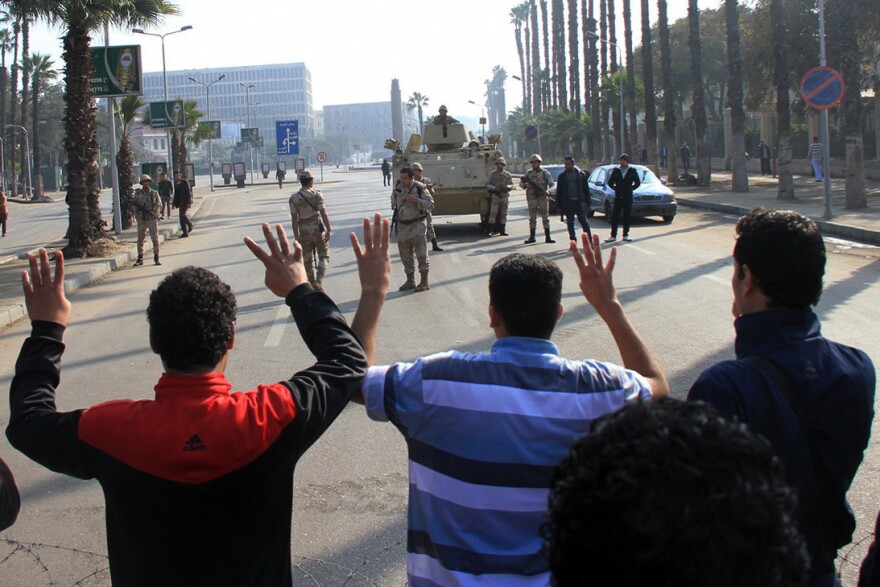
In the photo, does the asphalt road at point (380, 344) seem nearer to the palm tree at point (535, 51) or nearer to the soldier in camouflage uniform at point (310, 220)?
the soldier in camouflage uniform at point (310, 220)

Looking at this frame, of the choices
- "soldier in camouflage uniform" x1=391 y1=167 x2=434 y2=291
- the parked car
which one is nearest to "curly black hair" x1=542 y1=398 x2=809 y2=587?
"soldier in camouflage uniform" x1=391 y1=167 x2=434 y2=291

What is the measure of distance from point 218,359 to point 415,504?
0.68 m

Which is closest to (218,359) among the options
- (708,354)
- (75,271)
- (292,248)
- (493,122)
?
(292,248)

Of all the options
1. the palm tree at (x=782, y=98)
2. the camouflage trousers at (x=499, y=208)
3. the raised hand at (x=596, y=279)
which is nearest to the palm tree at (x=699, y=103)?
the palm tree at (x=782, y=98)

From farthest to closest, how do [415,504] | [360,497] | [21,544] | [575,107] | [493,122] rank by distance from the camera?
[493,122]
[575,107]
[360,497]
[21,544]
[415,504]

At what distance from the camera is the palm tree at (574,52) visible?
60438 mm

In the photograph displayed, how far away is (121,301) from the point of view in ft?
44.7

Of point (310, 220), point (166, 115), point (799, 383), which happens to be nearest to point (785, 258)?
point (799, 383)

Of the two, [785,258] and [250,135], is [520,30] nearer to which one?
[250,135]

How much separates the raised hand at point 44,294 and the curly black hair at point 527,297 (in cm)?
125

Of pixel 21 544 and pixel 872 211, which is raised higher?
pixel 872 211

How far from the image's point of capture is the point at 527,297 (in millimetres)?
2607

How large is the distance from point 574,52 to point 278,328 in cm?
5470

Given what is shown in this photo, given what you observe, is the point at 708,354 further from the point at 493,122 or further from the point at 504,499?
the point at 493,122
